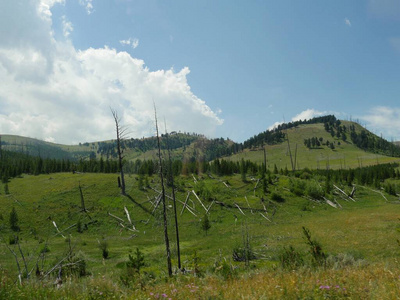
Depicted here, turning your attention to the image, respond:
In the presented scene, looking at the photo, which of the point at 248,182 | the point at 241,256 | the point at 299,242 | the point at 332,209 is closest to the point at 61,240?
the point at 241,256

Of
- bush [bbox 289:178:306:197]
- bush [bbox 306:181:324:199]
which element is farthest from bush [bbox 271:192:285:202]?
bush [bbox 306:181:324:199]

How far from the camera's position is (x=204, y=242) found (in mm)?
27688

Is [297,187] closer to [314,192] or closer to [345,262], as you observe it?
[314,192]

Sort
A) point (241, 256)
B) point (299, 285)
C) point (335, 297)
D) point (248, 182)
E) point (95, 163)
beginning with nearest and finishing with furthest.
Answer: point (335, 297)
point (299, 285)
point (241, 256)
point (248, 182)
point (95, 163)

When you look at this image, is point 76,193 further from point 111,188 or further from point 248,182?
point 248,182

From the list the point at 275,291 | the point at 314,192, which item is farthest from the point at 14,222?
the point at 314,192

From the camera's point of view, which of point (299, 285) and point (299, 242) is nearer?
point (299, 285)

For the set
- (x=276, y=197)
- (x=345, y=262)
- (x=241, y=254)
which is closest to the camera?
(x=345, y=262)

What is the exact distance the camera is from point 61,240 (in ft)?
101

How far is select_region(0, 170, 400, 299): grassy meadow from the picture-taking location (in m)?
6.38

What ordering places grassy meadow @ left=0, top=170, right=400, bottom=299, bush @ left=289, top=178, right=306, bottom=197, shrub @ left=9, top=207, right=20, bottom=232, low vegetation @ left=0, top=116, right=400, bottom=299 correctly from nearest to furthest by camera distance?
1. grassy meadow @ left=0, top=170, right=400, bottom=299
2. low vegetation @ left=0, top=116, right=400, bottom=299
3. shrub @ left=9, top=207, right=20, bottom=232
4. bush @ left=289, top=178, right=306, bottom=197

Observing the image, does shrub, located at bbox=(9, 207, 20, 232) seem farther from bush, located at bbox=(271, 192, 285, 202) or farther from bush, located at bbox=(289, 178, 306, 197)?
bush, located at bbox=(289, 178, 306, 197)

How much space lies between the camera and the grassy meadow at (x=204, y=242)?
251 inches

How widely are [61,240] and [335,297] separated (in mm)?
33927
